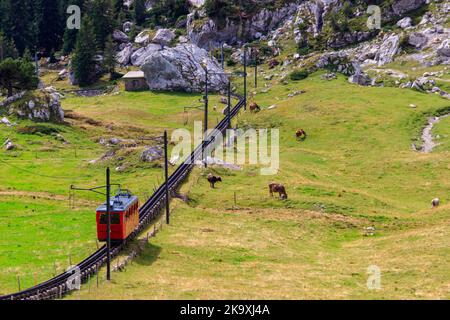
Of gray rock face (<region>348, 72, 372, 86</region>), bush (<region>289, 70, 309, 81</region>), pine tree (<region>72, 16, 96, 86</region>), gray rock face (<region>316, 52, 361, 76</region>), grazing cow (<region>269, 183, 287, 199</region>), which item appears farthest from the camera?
pine tree (<region>72, 16, 96, 86</region>)

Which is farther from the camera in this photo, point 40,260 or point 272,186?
point 272,186

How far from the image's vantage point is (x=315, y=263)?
2116 inches

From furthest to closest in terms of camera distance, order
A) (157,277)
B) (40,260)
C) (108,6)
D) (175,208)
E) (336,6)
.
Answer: (108,6) → (336,6) → (175,208) → (40,260) → (157,277)

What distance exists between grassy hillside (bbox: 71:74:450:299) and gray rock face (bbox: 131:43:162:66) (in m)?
67.9

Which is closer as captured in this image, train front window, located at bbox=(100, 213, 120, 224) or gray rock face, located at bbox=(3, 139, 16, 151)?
train front window, located at bbox=(100, 213, 120, 224)

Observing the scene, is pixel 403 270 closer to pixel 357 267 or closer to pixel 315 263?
pixel 357 267

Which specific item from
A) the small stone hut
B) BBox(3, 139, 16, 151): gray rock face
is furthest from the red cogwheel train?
the small stone hut

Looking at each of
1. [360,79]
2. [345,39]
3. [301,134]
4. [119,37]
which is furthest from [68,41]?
[301,134]

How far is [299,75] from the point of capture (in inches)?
5320

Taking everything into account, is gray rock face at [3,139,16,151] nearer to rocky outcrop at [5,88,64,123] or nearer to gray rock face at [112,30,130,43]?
rocky outcrop at [5,88,64,123]

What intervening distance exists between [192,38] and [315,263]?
Result: 132050mm

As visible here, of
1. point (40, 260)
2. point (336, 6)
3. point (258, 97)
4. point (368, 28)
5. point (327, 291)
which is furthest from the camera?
point (336, 6)

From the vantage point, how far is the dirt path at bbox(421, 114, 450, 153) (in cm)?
9181

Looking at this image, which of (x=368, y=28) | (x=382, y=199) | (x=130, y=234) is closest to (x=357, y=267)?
(x=130, y=234)
